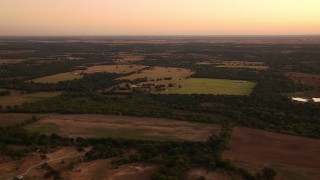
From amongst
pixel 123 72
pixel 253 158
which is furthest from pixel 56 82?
pixel 253 158

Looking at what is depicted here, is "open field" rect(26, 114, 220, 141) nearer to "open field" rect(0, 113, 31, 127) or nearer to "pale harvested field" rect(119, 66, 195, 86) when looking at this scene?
"open field" rect(0, 113, 31, 127)

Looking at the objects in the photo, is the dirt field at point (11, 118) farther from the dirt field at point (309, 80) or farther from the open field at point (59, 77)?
the dirt field at point (309, 80)

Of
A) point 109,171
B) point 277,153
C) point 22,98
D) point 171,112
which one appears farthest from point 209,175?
point 22,98

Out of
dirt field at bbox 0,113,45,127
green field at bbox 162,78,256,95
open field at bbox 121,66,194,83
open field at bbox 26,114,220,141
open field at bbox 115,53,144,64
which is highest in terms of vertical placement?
dirt field at bbox 0,113,45,127

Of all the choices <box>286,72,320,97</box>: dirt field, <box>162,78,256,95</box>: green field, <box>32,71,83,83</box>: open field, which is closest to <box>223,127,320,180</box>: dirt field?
<box>162,78,256,95</box>: green field

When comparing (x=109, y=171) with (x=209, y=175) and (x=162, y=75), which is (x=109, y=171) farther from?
(x=162, y=75)

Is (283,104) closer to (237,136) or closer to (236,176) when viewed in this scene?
(237,136)
